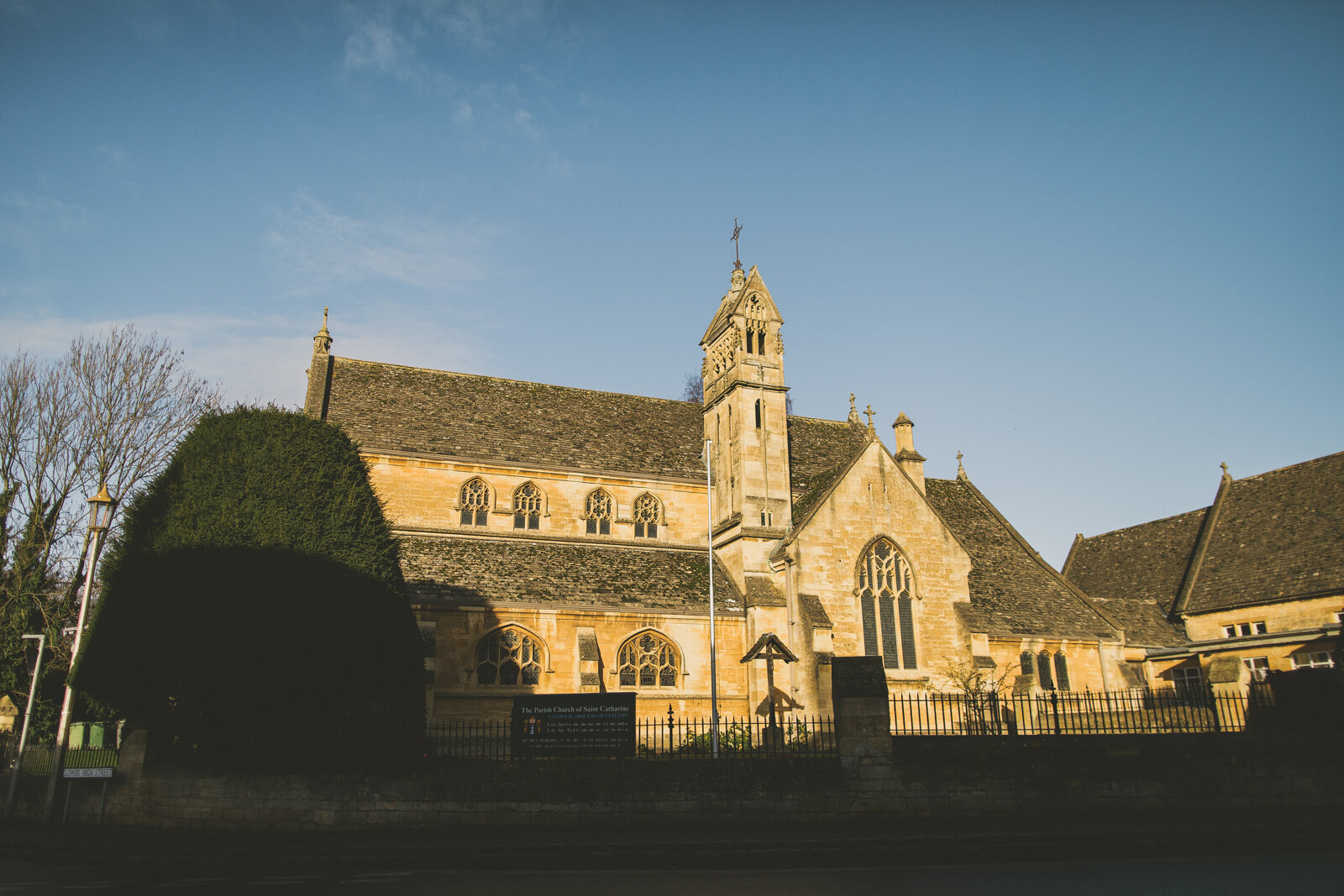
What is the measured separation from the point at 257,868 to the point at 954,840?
1054cm

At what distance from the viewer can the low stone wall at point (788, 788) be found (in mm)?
15070

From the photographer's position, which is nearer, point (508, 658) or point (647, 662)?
point (508, 658)

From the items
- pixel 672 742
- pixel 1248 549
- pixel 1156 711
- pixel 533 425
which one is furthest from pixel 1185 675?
pixel 533 425

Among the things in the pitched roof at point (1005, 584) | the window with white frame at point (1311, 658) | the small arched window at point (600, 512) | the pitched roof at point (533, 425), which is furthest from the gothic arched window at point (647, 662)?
the window with white frame at point (1311, 658)

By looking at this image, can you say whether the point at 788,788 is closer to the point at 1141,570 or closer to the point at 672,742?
the point at 672,742

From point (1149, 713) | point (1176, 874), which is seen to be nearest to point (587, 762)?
point (1176, 874)

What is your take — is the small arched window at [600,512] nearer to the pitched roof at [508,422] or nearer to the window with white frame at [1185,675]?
the pitched roof at [508,422]

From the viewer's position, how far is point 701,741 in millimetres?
23188

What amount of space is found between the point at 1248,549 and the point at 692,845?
32471 millimetres

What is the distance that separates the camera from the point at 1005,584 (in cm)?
3177

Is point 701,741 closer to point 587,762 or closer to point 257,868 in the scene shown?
point 587,762

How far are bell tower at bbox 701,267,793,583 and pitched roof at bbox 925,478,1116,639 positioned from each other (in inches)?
238

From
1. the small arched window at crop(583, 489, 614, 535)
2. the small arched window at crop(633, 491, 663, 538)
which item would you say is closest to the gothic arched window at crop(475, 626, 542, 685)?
the small arched window at crop(583, 489, 614, 535)

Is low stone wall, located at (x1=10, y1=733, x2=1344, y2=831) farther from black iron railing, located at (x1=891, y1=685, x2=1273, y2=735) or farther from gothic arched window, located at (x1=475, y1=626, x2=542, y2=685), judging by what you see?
gothic arched window, located at (x1=475, y1=626, x2=542, y2=685)
